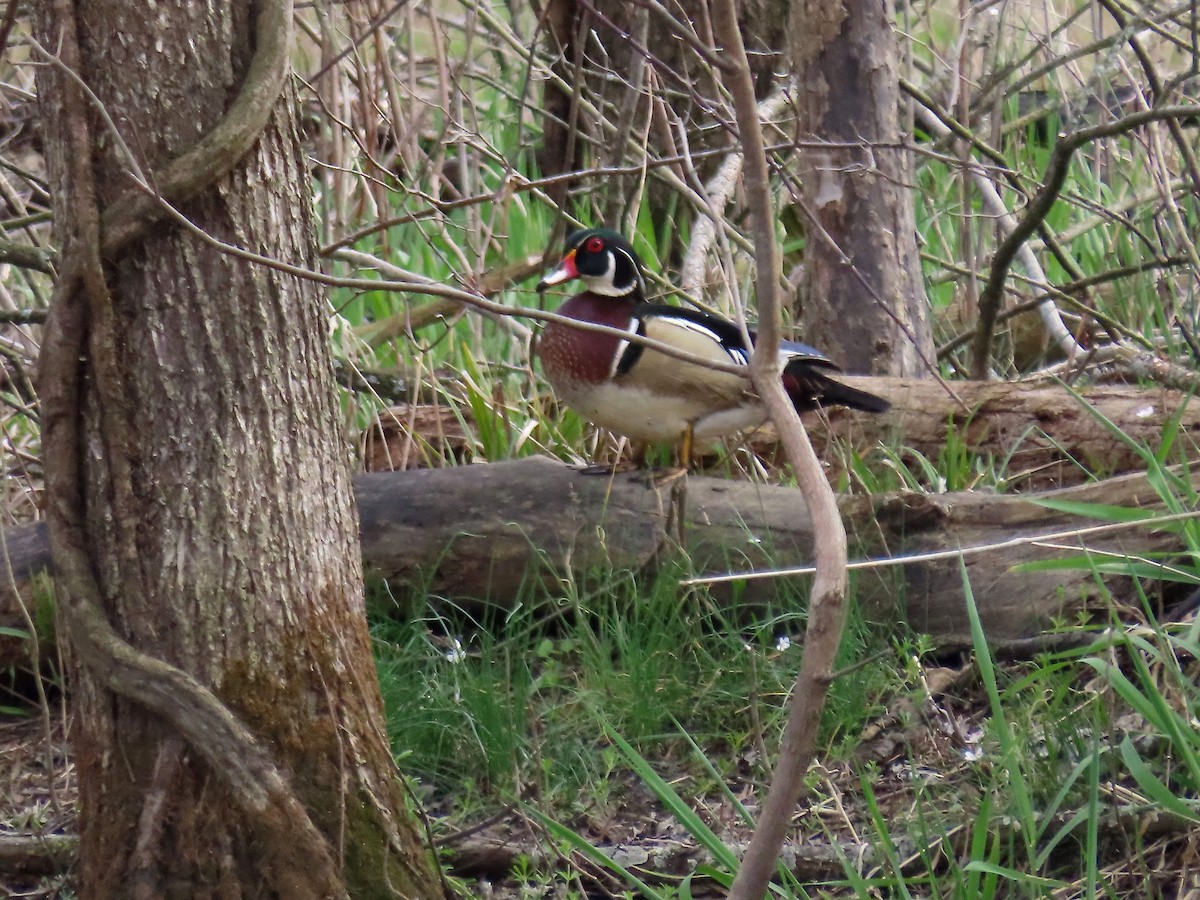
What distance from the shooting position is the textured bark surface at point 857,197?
3.92 metres

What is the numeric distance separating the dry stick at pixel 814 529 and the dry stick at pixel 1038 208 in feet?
5.85

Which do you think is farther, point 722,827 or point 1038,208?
point 1038,208

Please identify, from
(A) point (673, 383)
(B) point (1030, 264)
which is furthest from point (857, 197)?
(A) point (673, 383)

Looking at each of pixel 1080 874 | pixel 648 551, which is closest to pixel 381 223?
pixel 648 551

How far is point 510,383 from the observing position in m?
4.34

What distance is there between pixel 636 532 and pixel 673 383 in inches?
18.9

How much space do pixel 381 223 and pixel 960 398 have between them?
5.10ft

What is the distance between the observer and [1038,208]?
3211 millimetres

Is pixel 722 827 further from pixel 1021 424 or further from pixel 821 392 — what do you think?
pixel 1021 424

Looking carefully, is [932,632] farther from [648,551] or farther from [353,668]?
[353,668]

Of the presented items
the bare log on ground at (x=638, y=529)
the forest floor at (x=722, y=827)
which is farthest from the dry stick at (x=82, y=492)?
the bare log on ground at (x=638, y=529)

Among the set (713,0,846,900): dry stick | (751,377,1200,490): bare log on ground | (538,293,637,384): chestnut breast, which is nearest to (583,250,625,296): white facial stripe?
(538,293,637,384): chestnut breast

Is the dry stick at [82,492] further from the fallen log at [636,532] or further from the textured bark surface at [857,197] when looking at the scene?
the textured bark surface at [857,197]

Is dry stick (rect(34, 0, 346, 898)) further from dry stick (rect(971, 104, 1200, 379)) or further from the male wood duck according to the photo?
dry stick (rect(971, 104, 1200, 379))
